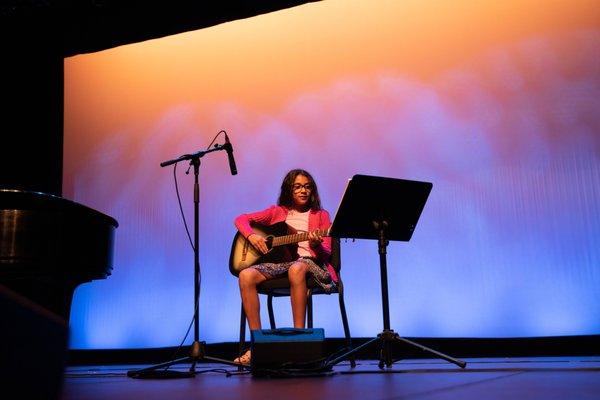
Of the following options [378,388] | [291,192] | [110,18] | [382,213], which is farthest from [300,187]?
[110,18]

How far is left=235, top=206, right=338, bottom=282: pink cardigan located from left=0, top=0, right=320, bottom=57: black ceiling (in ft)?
5.39

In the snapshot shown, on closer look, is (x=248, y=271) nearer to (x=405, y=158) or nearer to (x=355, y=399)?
(x=405, y=158)

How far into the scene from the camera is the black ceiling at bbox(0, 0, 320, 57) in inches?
169

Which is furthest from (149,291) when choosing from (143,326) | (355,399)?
(355,399)

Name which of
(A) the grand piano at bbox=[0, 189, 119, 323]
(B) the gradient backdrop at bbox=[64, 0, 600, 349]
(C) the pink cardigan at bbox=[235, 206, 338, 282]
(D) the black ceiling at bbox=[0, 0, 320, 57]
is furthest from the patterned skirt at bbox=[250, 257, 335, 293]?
(D) the black ceiling at bbox=[0, 0, 320, 57]

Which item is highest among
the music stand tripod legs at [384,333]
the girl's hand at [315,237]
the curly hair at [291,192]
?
the curly hair at [291,192]

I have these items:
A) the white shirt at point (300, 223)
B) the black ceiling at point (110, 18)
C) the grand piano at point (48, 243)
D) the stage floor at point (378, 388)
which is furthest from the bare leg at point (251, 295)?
the black ceiling at point (110, 18)

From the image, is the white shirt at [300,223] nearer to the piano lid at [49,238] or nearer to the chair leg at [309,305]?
the chair leg at [309,305]

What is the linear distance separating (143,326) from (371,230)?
7.20ft

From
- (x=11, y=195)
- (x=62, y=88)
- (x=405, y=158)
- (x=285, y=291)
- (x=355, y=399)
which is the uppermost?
(x=62, y=88)

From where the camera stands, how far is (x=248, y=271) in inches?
124

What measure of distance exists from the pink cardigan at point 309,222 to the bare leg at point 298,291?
→ 20 cm

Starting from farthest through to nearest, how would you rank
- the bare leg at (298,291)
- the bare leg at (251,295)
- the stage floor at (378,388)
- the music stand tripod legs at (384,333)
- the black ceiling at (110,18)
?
the black ceiling at (110,18), the bare leg at (251,295), the bare leg at (298,291), the music stand tripod legs at (384,333), the stage floor at (378,388)

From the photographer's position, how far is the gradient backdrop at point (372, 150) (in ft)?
11.3
